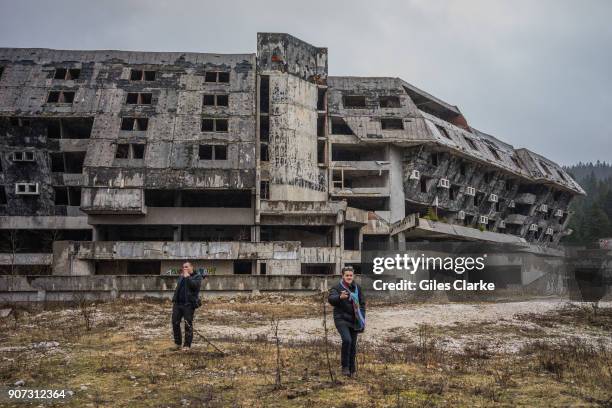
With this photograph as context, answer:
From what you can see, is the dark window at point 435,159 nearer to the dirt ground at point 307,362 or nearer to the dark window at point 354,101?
the dark window at point 354,101

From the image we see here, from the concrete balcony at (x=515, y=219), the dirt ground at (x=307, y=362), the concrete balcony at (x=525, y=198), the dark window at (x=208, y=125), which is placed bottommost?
the dirt ground at (x=307, y=362)

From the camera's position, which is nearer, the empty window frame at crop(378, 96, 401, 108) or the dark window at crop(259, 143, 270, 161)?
the dark window at crop(259, 143, 270, 161)

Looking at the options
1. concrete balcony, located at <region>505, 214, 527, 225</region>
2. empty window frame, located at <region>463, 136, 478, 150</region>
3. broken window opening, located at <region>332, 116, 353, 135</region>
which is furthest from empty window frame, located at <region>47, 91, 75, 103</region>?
concrete balcony, located at <region>505, 214, 527, 225</region>

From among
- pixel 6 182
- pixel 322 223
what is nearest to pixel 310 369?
pixel 322 223

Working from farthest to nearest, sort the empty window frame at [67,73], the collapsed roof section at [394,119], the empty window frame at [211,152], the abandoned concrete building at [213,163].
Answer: the collapsed roof section at [394,119] < the empty window frame at [67,73] < the empty window frame at [211,152] < the abandoned concrete building at [213,163]

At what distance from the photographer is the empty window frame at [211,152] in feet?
142

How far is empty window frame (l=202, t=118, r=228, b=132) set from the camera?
145 ft

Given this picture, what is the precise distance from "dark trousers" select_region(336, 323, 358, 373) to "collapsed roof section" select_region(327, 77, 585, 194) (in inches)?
1527

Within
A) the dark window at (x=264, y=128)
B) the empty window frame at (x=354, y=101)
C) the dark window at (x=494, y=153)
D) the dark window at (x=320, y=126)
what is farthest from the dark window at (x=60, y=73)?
the dark window at (x=494, y=153)

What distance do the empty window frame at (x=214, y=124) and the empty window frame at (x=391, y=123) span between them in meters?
14.1

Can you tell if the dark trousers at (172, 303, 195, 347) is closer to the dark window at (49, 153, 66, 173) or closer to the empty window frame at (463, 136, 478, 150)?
the dark window at (49, 153, 66, 173)

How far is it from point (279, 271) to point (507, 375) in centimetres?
2810

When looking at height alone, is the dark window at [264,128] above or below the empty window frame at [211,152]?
above

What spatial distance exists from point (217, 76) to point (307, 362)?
39.0m
